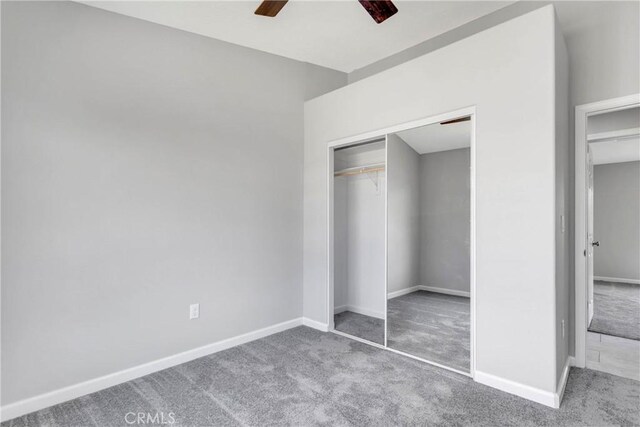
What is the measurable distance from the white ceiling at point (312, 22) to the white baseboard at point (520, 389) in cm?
296

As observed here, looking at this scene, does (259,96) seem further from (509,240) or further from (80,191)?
(509,240)

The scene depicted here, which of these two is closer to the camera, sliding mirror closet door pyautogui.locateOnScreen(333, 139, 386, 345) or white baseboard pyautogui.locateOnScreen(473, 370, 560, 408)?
white baseboard pyautogui.locateOnScreen(473, 370, 560, 408)

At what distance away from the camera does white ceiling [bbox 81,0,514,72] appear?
2779mm

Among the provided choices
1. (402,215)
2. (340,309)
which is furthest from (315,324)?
(402,215)

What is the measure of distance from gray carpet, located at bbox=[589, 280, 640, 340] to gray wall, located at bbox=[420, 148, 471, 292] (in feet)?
4.36

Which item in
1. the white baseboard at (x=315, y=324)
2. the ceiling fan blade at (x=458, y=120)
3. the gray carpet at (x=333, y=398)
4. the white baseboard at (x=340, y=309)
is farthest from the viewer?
the white baseboard at (x=340, y=309)

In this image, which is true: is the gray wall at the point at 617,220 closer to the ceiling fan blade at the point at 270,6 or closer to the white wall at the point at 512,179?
the white wall at the point at 512,179

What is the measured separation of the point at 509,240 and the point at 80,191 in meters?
3.04

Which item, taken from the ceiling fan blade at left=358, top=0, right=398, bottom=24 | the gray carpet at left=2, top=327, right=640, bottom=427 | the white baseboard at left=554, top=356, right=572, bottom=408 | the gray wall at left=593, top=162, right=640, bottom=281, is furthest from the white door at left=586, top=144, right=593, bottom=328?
the ceiling fan blade at left=358, top=0, right=398, bottom=24

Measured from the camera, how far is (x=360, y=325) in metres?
3.71

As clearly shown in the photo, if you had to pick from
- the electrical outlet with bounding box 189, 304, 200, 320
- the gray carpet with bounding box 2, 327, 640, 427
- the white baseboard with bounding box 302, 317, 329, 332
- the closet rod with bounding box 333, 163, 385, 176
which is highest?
the closet rod with bounding box 333, 163, 385, 176

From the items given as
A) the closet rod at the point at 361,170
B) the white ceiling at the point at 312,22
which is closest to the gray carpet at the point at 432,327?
the closet rod at the point at 361,170

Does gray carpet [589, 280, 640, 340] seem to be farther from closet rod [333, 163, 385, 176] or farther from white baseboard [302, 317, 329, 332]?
white baseboard [302, 317, 329, 332]

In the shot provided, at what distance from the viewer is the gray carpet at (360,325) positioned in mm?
3441
